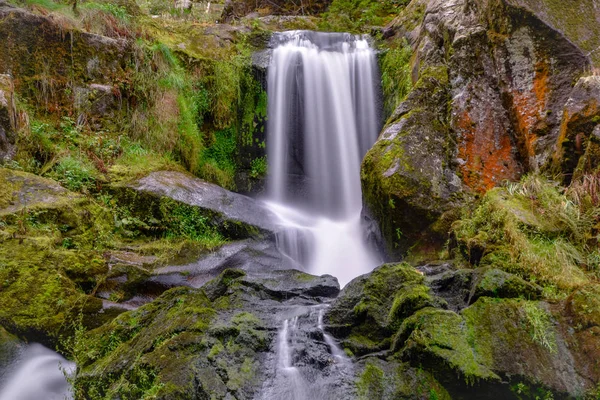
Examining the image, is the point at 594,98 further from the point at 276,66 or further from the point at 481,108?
the point at 276,66

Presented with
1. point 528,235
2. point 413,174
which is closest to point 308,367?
point 528,235

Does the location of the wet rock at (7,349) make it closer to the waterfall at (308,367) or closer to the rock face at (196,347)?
the rock face at (196,347)

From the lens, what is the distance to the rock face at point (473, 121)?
6.03 metres

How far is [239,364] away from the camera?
3344 mm

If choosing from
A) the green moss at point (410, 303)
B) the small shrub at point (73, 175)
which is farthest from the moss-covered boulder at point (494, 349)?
the small shrub at point (73, 175)

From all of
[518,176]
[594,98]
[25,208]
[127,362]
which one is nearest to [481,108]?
[518,176]

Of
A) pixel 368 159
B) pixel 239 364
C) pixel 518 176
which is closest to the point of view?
pixel 239 364

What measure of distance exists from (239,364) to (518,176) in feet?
16.7

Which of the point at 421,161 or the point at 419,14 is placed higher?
the point at 419,14

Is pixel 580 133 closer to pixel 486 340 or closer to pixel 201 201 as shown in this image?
pixel 486 340

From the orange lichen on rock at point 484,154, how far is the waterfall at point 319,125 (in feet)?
9.28

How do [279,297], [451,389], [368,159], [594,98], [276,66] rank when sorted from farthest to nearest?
[276,66]
[368,159]
[594,98]
[279,297]
[451,389]

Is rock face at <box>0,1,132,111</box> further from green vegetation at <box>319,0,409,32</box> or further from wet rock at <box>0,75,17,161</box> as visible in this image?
green vegetation at <box>319,0,409,32</box>

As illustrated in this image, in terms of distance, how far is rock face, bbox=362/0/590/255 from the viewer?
19.8ft
